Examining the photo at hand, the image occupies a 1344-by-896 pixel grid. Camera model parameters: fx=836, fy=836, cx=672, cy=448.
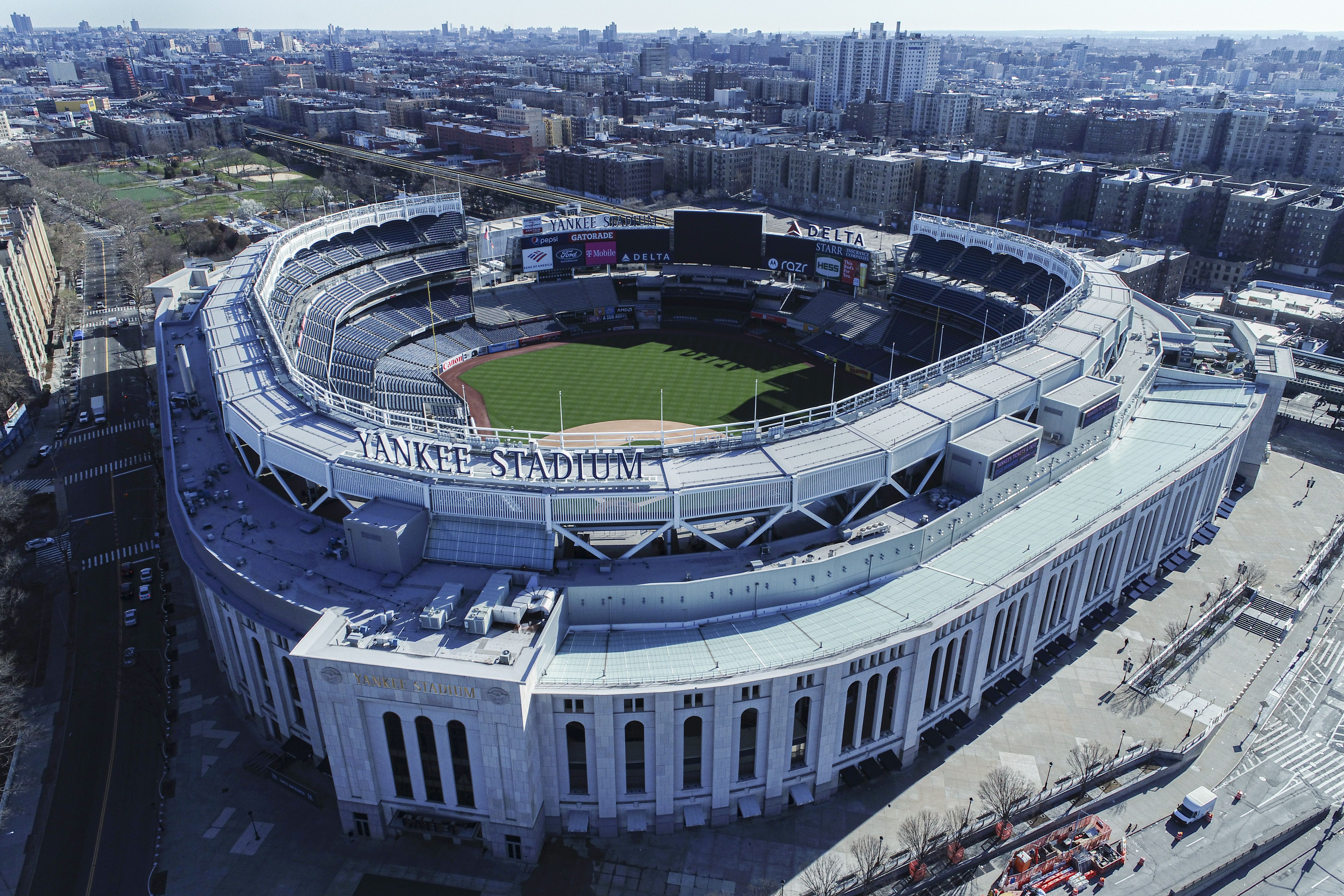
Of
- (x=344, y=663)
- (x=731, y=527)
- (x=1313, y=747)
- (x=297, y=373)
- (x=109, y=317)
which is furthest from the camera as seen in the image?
(x=109, y=317)

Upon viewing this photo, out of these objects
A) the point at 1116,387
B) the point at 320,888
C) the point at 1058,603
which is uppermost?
the point at 1116,387

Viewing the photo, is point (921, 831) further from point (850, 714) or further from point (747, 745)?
point (747, 745)

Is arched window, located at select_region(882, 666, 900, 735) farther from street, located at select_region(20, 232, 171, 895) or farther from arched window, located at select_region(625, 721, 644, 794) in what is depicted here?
street, located at select_region(20, 232, 171, 895)

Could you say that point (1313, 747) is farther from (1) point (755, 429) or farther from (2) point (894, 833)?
(1) point (755, 429)

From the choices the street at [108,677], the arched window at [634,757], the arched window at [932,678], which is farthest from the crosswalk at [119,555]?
the arched window at [932,678]

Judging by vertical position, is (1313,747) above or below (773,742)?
below

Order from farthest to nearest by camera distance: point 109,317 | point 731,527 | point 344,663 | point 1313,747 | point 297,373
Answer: point 109,317, point 297,373, point 731,527, point 1313,747, point 344,663

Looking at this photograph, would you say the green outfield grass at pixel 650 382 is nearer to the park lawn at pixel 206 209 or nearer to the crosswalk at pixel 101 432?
the crosswalk at pixel 101 432

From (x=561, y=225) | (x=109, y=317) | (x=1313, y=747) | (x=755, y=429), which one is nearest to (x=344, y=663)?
(x=755, y=429)
